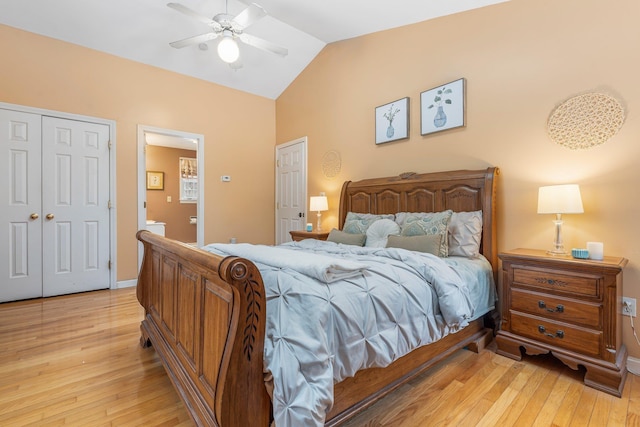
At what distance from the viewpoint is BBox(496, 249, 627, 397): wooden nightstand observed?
5.80 ft

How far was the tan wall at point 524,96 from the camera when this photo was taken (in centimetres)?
202

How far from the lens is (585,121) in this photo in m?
2.14

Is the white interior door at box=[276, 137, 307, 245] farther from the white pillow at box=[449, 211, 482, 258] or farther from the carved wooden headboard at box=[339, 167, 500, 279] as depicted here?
the white pillow at box=[449, 211, 482, 258]

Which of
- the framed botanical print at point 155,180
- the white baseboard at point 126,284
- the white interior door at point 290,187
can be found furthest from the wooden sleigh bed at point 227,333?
the framed botanical print at point 155,180

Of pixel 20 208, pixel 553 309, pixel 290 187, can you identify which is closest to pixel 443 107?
pixel 553 309

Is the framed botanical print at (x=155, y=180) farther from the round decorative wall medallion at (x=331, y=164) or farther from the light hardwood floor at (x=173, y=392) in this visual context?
the light hardwood floor at (x=173, y=392)

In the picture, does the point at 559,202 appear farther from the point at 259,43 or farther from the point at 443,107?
the point at 259,43

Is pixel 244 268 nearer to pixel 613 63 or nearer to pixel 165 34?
pixel 613 63

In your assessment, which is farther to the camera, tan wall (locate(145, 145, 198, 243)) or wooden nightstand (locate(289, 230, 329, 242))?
tan wall (locate(145, 145, 198, 243))

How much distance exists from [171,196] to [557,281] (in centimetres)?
673

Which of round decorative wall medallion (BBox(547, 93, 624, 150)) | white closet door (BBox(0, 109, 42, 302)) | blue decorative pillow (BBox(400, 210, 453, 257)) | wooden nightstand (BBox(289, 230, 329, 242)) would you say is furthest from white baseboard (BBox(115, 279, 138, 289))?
round decorative wall medallion (BBox(547, 93, 624, 150))

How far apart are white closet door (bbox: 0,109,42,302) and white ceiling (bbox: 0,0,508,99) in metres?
1.08

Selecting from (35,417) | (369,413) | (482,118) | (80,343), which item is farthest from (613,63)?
(80,343)

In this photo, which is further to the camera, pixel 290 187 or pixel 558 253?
pixel 290 187
